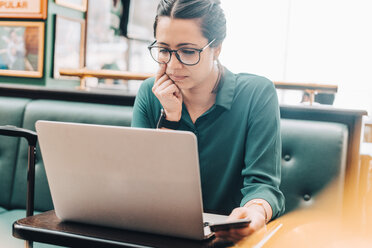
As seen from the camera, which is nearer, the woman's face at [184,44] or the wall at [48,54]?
the woman's face at [184,44]

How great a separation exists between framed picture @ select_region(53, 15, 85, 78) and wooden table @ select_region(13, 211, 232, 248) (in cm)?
330

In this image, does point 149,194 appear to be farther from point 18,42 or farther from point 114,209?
point 18,42

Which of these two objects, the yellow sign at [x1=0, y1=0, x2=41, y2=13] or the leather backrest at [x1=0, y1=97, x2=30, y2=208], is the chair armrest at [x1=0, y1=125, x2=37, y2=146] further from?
the yellow sign at [x1=0, y1=0, x2=41, y2=13]

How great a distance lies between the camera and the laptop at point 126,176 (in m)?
0.67

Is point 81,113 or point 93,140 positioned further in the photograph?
point 81,113

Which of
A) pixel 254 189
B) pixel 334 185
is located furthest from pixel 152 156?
pixel 334 185

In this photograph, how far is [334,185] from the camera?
1.40m

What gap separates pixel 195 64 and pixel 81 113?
0.78 m

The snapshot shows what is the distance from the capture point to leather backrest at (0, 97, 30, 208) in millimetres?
1861

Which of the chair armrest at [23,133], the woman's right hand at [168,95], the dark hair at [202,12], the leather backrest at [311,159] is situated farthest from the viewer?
the leather backrest at [311,159]

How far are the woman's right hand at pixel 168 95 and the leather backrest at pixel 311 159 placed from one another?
16.6 inches

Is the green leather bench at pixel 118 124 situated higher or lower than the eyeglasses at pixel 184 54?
lower

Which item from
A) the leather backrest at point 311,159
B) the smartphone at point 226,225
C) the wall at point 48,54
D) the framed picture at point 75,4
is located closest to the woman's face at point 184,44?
the leather backrest at point 311,159

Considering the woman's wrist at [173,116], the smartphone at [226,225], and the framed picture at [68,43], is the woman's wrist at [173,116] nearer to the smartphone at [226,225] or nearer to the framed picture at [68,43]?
the smartphone at [226,225]
